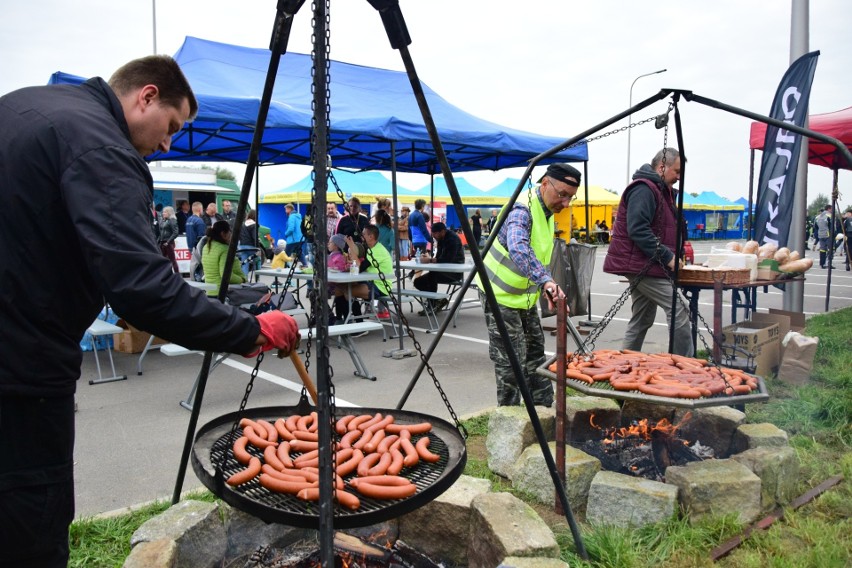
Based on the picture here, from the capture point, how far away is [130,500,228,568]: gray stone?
253cm

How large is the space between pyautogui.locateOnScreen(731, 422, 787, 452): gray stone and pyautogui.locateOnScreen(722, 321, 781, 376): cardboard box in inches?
64.5

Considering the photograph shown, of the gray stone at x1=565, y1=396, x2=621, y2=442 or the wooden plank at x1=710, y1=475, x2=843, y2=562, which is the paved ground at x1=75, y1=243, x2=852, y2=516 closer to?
the gray stone at x1=565, y1=396, x2=621, y2=442

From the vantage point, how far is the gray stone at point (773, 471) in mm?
3502

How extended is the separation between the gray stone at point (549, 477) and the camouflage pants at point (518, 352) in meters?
0.80

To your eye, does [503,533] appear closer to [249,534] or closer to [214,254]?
[249,534]

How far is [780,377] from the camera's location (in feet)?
19.5

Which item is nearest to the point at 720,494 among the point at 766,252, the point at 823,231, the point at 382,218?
the point at 766,252

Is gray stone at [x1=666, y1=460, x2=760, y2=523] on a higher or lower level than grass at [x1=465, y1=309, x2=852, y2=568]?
higher

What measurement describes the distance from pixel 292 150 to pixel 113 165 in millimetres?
9066

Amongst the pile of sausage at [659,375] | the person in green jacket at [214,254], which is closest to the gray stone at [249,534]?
the pile of sausage at [659,375]

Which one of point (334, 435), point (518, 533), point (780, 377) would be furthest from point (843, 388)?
point (334, 435)

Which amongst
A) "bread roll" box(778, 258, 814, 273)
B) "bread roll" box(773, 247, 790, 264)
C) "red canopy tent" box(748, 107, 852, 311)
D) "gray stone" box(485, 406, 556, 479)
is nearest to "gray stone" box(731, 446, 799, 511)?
"gray stone" box(485, 406, 556, 479)

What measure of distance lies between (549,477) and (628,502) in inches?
20.5

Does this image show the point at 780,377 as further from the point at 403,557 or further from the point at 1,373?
the point at 1,373
